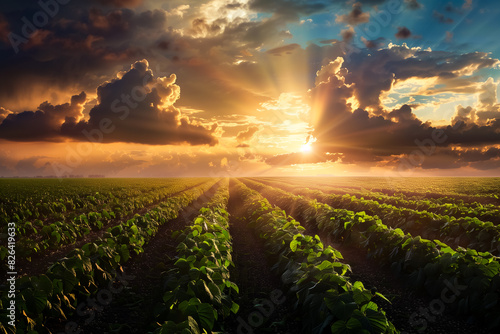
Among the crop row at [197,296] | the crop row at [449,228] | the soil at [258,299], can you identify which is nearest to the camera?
the crop row at [197,296]

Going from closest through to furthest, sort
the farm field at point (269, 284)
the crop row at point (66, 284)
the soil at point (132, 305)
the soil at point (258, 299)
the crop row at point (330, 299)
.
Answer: the crop row at point (330, 299) < the farm field at point (269, 284) < the crop row at point (66, 284) < the soil at point (132, 305) < the soil at point (258, 299)

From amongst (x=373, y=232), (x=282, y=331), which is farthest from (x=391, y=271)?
(x=282, y=331)

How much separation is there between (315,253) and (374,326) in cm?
257

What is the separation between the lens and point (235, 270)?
8.09 meters

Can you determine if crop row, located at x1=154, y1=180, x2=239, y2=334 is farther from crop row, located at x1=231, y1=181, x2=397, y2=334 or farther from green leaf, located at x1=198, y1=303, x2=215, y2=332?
crop row, located at x1=231, y1=181, x2=397, y2=334

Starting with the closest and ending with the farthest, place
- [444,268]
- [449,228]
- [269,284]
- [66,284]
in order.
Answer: [66,284], [444,268], [269,284], [449,228]

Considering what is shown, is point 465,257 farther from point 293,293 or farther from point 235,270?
point 235,270

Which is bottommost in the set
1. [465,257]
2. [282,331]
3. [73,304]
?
[282,331]

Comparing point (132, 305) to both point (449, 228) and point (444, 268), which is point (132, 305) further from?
point (449, 228)

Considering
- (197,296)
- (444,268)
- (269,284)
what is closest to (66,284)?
(197,296)

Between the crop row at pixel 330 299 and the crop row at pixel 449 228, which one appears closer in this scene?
the crop row at pixel 330 299

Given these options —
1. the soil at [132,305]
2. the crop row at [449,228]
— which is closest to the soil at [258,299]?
the soil at [132,305]

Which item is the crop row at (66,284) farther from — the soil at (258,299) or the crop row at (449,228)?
the crop row at (449,228)

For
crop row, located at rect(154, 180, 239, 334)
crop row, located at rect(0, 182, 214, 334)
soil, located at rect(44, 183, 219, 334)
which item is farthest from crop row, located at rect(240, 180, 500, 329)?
crop row, located at rect(0, 182, 214, 334)
